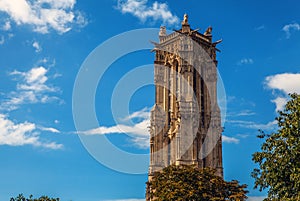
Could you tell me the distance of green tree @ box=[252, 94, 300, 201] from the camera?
28.5 m

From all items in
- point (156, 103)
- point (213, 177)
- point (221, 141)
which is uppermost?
point (156, 103)

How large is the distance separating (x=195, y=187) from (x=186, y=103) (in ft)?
108

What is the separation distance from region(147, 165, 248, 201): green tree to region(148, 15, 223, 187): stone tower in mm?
27209

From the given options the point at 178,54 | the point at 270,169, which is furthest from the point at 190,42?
the point at 270,169

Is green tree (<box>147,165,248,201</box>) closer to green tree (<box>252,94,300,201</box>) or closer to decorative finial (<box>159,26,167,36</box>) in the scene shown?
green tree (<box>252,94,300,201</box>)

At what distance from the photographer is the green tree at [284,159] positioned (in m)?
28.5

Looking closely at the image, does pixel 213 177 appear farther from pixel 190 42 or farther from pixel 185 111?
pixel 190 42

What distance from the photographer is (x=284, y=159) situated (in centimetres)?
2884

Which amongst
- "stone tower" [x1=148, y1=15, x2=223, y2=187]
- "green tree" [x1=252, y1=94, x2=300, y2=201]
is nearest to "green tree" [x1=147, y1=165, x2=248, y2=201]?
"green tree" [x1=252, y1=94, x2=300, y2=201]

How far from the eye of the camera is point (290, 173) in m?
28.7

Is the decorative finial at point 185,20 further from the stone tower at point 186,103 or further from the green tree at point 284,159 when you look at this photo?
the green tree at point 284,159

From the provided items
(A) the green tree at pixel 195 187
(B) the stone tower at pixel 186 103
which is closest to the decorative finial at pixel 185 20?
(B) the stone tower at pixel 186 103

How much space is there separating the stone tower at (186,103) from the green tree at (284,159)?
130 ft

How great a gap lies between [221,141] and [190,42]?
1620 cm
